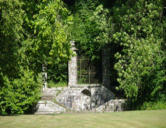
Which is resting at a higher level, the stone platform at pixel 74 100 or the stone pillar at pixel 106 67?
the stone pillar at pixel 106 67

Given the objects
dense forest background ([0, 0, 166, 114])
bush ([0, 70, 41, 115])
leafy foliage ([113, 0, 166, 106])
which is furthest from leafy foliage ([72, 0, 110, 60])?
bush ([0, 70, 41, 115])

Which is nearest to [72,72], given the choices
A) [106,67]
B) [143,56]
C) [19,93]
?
[106,67]

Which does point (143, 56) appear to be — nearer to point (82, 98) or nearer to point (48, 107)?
point (82, 98)

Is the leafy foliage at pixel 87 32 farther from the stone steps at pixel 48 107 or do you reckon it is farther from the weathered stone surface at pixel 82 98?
the stone steps at pixel 48 107

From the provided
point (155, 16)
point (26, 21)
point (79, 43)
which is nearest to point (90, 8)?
point (79, 43)

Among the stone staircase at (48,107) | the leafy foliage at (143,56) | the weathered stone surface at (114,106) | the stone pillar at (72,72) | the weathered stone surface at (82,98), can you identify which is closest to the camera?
the leafy foliage at (143,56)

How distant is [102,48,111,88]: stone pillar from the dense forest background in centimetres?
24

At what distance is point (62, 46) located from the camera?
22.4ft

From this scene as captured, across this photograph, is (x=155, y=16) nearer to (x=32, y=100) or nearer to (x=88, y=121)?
(x=32, y=100)

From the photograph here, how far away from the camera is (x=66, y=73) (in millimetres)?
14898

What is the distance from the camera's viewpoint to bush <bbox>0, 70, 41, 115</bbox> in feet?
35.0

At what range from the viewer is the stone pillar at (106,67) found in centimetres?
1439

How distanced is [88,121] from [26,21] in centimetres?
647

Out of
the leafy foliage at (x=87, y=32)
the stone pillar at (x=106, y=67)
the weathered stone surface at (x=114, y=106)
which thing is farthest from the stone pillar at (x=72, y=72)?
the weathered stone surface at (x=114, y=106)
